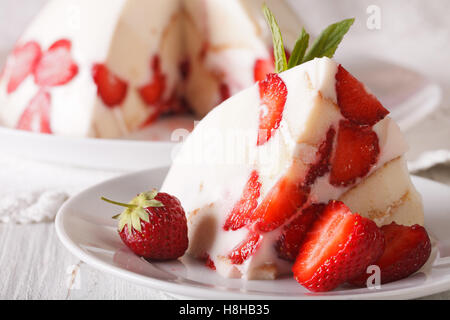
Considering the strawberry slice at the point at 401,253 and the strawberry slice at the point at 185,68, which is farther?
the strawberry slice at the point at 185,68

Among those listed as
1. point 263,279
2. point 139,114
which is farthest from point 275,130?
point 139,114

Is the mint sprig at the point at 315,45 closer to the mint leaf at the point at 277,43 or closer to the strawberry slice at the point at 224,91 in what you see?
the mint leaf at the point at 277,43

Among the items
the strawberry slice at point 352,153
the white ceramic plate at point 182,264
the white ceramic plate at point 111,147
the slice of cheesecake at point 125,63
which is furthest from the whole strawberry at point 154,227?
the slice of cheesecake at point 125,63

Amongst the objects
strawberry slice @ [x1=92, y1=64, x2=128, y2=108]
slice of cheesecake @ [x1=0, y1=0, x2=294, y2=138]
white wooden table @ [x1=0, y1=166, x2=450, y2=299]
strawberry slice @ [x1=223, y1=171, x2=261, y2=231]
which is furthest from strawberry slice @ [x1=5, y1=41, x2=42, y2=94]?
strawberry slice @ [x1=223, y1=171, x2=261, y2=231]

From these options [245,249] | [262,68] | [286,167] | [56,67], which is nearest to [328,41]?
[286,167]

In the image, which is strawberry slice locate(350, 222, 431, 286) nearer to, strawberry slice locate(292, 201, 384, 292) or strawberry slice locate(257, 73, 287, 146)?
strawberry slice locate(292, 201, 384, 292)
